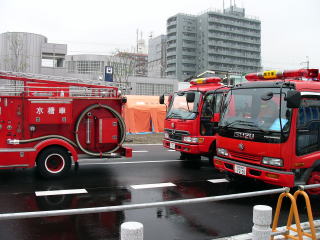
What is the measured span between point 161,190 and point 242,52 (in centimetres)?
11983

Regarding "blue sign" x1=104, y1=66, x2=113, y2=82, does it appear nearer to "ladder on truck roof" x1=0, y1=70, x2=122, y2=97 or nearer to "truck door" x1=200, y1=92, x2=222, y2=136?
"ladder on truck roof" x1=0, y1=70, x2=122, y2=97

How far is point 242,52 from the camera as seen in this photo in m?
120

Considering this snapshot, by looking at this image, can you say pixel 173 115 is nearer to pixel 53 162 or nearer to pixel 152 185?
pixel 152 185

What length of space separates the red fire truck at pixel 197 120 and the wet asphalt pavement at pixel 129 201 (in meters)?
0.75

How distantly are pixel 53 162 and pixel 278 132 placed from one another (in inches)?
214

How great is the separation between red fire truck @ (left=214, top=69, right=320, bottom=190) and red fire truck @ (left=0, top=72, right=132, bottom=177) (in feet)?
11.2

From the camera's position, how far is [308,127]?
636cm

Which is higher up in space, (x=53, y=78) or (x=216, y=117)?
(x=53, y=78)

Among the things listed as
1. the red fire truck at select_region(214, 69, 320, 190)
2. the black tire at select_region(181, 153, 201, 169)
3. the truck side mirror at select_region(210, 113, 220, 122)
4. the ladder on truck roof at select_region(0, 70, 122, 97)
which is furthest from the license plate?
the ladder on truck roof at select_region(0, 70, 122, 97)

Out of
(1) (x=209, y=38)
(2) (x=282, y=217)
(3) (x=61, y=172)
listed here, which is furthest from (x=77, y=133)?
(1) (x=209, y=38)

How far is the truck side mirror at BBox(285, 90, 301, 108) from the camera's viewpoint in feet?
19.0

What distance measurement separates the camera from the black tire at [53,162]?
26.4 feet

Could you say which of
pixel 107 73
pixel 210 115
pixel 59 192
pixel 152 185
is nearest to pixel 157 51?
pixel 107 73

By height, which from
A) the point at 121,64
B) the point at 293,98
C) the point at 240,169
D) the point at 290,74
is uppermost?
the point at 121,64
